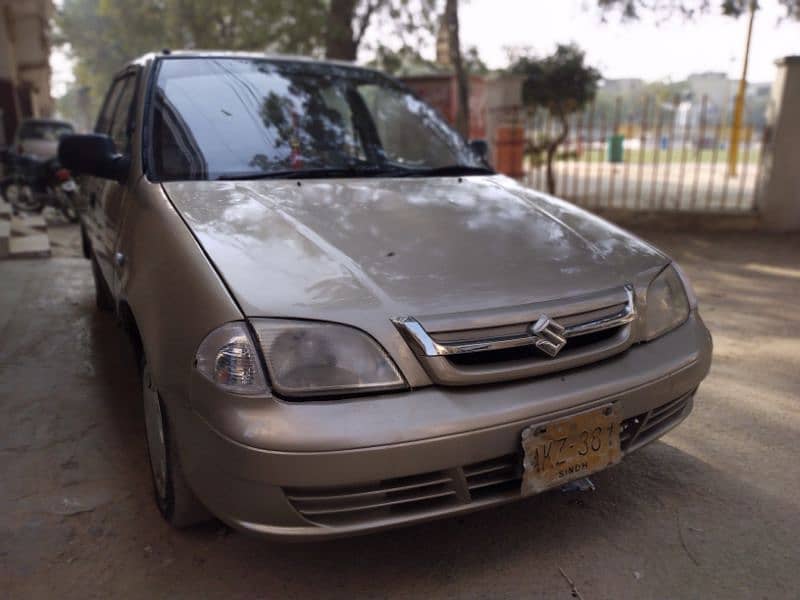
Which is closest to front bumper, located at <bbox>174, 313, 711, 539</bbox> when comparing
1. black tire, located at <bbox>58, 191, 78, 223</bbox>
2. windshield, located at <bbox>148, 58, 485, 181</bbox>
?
windshield, located at <bbox>148, 58, 485, 181</bbox>

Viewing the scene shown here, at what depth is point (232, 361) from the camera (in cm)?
177

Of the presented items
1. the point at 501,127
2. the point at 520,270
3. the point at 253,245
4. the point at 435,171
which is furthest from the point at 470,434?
the point at 501,127

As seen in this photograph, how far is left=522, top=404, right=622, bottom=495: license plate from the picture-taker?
1.88m

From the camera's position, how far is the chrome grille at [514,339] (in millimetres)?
1820

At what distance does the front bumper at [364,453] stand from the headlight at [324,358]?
2.1 inches

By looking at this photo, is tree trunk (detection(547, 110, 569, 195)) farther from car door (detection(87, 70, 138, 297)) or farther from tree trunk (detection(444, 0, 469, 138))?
car door (detection(87, 70, 138, 297))

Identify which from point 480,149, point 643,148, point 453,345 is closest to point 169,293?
point 453,345

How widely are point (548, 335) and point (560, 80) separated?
28.0ft

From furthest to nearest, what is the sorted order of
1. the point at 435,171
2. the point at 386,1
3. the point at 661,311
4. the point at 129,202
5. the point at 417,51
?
the point at 417,51 → the point at 386,1 → the point at 435,171 → the point at 129,202 → the point at 661,311

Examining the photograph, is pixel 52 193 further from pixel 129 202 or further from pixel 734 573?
pixel 734 573

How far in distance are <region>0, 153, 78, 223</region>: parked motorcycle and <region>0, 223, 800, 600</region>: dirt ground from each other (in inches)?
277

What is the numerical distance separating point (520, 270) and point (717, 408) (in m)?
1.69

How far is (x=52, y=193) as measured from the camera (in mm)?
9961

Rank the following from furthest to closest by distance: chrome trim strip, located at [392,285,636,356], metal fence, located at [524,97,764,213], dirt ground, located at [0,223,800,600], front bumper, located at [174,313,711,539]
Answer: metal fence, located at [524,97,764,213] < dirt ground, located at [0,223,800,600] < chrome trim strip, located at [392,285,636,356] < front bumper, located at [174,313,711,539]
